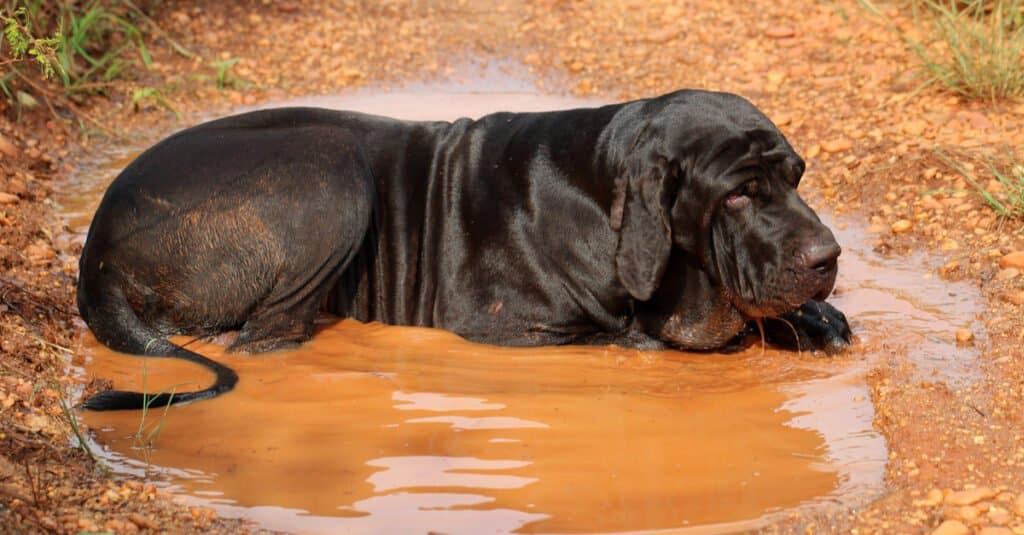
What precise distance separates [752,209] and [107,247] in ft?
8.09

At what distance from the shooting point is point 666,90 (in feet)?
27.6

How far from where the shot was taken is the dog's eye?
189 inches

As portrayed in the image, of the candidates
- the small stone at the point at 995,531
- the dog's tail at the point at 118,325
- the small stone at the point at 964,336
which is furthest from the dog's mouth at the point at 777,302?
the dog's tail at the point at 118,325

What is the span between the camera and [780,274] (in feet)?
15.6

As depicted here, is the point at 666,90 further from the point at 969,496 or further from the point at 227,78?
the point at 969,496

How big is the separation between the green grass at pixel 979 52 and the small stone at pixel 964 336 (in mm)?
2461

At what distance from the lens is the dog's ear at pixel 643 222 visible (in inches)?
192

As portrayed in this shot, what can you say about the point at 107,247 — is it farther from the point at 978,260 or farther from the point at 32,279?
the point at 978,260

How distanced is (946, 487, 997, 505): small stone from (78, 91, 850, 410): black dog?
1165 mm

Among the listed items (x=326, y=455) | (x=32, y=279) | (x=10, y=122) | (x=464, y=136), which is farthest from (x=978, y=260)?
(x=10, y=122)

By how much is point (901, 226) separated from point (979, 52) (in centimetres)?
179

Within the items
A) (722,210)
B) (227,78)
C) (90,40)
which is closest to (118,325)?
(722,210)

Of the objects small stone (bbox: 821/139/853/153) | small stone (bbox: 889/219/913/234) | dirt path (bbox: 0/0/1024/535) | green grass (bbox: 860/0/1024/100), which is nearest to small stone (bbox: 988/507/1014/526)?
dirt path (bbox: 0/0/1024/535)

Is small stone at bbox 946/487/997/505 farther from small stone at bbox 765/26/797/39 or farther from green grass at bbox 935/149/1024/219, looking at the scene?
small stone at bbox 765/26/797/39
